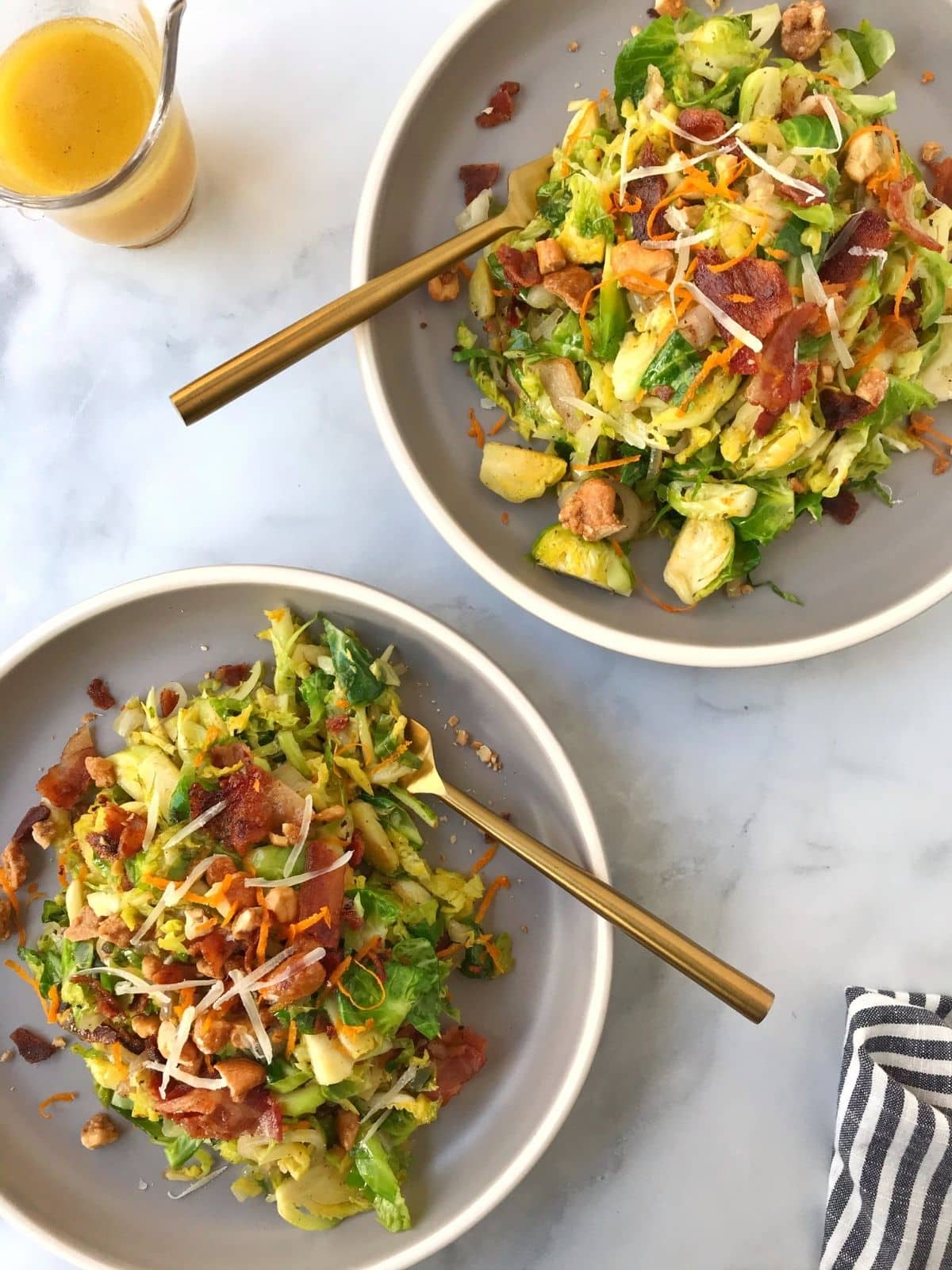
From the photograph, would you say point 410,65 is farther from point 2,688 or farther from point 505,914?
point 505,914

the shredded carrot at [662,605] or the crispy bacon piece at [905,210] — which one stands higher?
the crispy bacon piece at [905,210]

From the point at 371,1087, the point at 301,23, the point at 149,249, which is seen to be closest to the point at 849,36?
the point at 301,23

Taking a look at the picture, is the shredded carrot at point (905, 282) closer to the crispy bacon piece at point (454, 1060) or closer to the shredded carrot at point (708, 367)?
the shredded carrot at point (708, 367)

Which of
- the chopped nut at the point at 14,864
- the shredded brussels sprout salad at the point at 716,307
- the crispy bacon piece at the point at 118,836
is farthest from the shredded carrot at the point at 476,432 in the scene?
the chopped nut at the point at 14,864

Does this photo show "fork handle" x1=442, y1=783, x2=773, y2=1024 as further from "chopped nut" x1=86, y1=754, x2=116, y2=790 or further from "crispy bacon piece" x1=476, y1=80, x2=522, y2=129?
"crispy bacon piece" x1=476, y1=80, x2=522, y2=129

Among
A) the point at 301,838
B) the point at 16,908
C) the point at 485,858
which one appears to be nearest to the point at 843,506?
the point at 485,858

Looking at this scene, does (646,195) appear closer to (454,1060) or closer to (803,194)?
(803,194)
